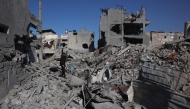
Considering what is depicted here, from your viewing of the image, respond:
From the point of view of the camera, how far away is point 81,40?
3089 centimetres

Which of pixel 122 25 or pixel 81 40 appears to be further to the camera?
pixel 81 40

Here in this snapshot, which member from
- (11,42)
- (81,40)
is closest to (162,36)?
(81,40)

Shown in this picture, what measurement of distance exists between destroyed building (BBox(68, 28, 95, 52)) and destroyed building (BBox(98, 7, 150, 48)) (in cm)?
472

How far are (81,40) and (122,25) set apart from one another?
919 centimetres

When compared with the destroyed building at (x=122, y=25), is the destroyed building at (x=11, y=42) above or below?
below

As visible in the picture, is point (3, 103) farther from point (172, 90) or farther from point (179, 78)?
point (179, 78)

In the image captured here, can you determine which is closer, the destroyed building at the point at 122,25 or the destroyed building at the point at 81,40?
the destroyed building at the point at 122,25

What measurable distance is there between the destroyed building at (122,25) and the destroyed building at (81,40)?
472 centimetres

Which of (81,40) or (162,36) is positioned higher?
(162,36)

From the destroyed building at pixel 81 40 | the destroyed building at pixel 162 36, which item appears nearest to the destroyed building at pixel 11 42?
the destroyed building at pixel 81 40

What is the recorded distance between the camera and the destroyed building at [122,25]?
81.1 ft

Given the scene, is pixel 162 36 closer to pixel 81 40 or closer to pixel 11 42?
pixel 81 40

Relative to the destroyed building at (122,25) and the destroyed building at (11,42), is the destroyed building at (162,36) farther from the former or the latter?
the destroyed building at (11,42)

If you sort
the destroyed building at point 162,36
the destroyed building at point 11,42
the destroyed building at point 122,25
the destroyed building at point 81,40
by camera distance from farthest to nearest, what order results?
the destroyed building at point 162,36, the destroyed building at point 81,40, the destroyed building at point 122,25, the destroyed building at point 11,42
